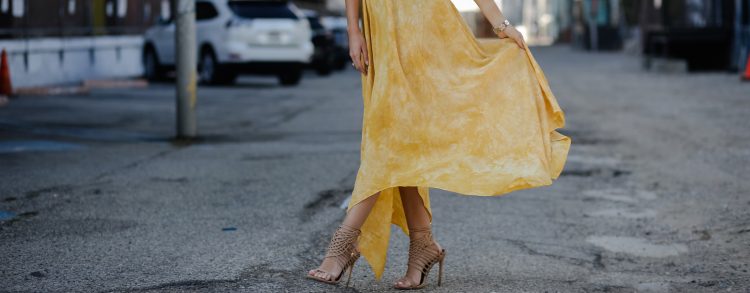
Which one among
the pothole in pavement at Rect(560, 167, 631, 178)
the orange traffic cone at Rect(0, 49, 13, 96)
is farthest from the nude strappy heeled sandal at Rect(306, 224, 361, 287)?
the orange traffic cone at Rect(0, 49, 13, 96)

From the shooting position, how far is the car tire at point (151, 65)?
25.1 meters

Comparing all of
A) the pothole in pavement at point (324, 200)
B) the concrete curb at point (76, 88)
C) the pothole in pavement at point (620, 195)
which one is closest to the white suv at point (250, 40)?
the concrete curb at point (76, 88)

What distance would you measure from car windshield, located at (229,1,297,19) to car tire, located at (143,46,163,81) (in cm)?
247

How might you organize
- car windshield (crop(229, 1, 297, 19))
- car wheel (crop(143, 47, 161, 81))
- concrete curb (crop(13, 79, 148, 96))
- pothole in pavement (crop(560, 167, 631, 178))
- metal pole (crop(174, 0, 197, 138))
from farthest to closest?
car wheel (crop(143, 47, 161, 81)) < car windshield (crop(229, 1, 297, 19)) < concrete curb (crop(13, 79, 148, 96)) < metal pole (crop(174, 0, 197, 138)) < pothole in pavement (crop(560, 167, 631, 178))

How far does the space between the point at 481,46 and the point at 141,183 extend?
14.2ft

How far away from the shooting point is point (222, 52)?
22.8 metres

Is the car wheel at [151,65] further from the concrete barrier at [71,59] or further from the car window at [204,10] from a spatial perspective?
the car window at [204,10]

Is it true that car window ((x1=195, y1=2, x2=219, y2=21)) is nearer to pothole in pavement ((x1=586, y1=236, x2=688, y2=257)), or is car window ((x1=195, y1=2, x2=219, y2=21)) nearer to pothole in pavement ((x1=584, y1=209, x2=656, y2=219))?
pothole in pavement ((x1=584, y1=209, x2=656, y2=219))

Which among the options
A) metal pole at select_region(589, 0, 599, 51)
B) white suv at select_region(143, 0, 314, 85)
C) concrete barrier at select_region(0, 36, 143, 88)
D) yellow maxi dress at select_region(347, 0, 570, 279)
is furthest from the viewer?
metal pole at select_region(589, 0, 599, 51)

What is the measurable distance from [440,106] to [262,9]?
1926 cm

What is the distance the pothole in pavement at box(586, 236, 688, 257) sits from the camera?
606 centimetres

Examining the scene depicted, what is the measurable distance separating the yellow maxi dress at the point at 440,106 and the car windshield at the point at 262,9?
18.8 meters

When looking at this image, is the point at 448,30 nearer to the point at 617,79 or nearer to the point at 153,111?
the point at 153,111

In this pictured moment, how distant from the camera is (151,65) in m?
25.3
